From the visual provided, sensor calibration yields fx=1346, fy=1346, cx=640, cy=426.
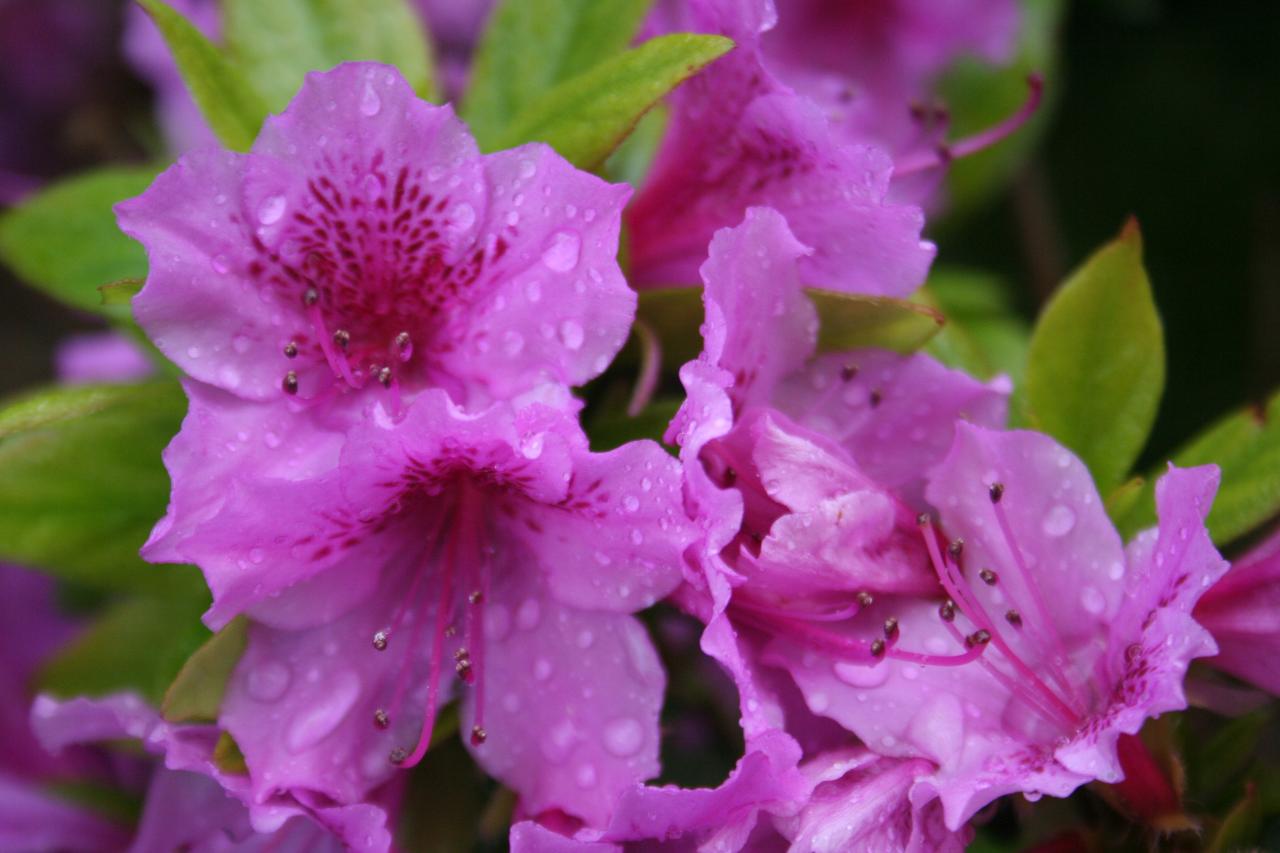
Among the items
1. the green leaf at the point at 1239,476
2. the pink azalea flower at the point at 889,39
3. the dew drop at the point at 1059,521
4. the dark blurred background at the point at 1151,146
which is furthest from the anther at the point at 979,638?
the dark blurred background at the point at 1151,146

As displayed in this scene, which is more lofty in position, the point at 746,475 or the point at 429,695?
the point at 746,475

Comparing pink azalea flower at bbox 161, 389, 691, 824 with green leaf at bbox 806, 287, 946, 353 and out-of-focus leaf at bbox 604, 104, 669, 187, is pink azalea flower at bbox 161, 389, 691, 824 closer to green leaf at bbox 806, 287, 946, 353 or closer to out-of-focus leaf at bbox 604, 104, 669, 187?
green leaf at bbox 806, 287, 946, 353

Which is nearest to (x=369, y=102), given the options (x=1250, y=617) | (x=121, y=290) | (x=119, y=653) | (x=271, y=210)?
(x=271, y=210)

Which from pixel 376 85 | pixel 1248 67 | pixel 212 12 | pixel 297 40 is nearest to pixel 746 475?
pixel 376 85

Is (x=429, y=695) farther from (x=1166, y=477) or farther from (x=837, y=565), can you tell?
(x=1166, y=477)

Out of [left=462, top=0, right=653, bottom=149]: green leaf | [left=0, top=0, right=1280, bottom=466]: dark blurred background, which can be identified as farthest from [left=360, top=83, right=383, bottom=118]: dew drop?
[left=0, top=0, right=1280, bottom=466]: dark blurred background

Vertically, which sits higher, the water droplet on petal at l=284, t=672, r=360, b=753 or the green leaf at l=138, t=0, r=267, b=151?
the green leaf at l=138, t=0, r=267, b=151

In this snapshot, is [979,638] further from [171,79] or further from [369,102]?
[171,79]
